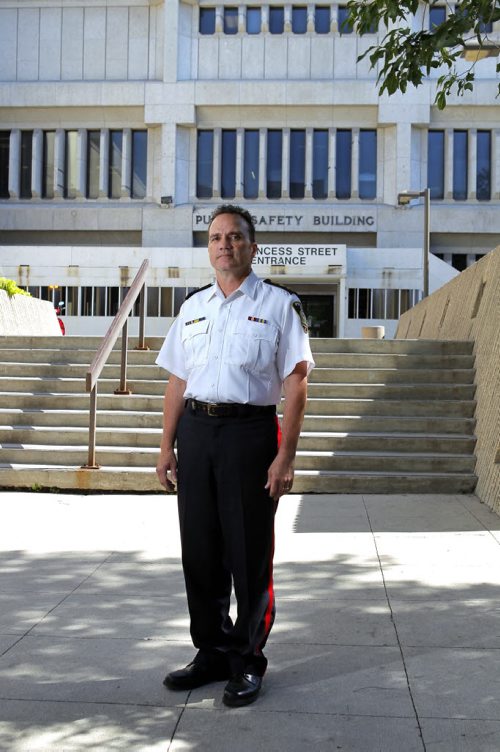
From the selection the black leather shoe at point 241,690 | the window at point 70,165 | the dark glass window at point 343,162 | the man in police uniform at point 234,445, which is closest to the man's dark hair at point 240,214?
the man in police uniform at point 234,445

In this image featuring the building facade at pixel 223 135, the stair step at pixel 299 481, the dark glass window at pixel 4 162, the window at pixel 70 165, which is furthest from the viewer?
the dark glass window at pixel 4 162

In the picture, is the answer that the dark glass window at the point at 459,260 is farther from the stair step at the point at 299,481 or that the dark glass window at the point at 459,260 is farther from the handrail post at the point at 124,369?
the stair step at the point at 299,481

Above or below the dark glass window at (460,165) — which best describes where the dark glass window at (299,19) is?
above

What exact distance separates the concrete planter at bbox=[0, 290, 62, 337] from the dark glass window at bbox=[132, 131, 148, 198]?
Answer: 26.6m

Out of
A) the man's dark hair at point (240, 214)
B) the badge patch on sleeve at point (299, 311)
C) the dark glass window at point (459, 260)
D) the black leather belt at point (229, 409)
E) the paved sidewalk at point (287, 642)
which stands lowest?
the paved sidewalk at point (287, 642)

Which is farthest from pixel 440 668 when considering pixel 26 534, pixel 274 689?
pixel 26 534

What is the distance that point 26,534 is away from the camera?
6.29m

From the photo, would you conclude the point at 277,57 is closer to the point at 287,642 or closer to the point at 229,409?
the point at 287,642

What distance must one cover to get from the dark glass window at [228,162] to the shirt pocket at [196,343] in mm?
38593

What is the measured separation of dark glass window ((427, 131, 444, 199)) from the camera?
40.4 metres

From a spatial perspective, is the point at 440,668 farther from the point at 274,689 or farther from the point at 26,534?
the point at 26,534

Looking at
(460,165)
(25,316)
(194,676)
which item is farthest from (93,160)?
(194,676)

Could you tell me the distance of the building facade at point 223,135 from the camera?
39.7 metres

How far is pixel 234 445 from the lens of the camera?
3.30 m
